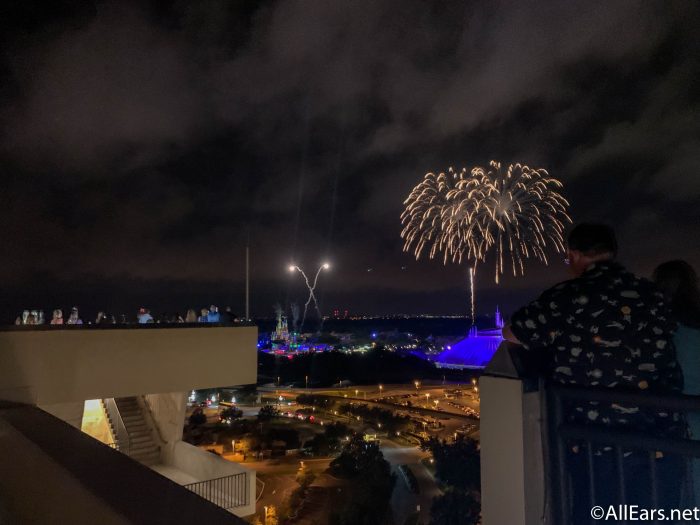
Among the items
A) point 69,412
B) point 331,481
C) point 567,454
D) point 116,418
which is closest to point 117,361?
point 69,412

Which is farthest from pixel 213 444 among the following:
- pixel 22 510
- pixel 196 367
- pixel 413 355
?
pixel 413 355

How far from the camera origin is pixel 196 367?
7258mm

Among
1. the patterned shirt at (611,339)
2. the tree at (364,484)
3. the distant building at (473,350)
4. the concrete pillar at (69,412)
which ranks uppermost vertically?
the patterned shirt at (611,339)

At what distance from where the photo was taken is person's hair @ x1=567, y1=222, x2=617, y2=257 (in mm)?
2033

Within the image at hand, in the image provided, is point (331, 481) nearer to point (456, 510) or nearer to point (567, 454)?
point (456, 510)

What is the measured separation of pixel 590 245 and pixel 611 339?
0.43 meters

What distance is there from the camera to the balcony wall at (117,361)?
565cm

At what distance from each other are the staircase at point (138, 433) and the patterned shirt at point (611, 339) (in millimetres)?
9718

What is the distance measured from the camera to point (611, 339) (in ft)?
5.95

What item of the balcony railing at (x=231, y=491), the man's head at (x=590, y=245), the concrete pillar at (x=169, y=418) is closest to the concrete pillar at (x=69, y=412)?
the concrete pillar at (x=169, y=418)

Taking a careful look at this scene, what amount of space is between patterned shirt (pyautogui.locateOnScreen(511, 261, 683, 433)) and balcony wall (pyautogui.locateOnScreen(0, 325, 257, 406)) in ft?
18.4

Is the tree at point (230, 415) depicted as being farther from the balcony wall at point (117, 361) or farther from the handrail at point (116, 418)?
the balcony wall at point (117, 361)

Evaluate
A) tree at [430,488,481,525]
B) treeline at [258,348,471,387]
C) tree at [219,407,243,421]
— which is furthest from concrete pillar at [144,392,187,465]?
treeline at [258,348,471,387]

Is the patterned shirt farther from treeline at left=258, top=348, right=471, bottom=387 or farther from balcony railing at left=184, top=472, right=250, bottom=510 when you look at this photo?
treeline at left=258, top=348, right=471, bottom=387
